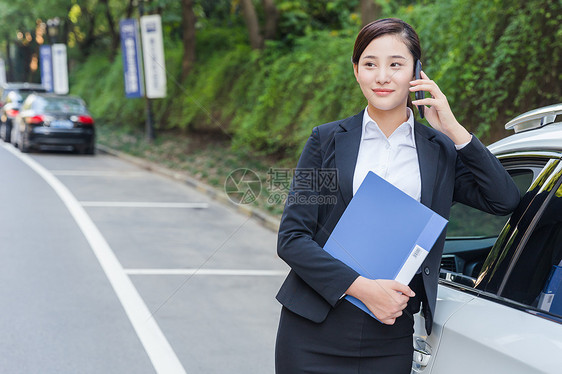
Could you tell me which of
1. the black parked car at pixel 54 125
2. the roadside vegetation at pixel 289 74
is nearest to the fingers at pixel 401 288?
the roadside vegetation at pixel 289 74

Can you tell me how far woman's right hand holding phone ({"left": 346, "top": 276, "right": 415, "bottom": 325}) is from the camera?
1747 mm

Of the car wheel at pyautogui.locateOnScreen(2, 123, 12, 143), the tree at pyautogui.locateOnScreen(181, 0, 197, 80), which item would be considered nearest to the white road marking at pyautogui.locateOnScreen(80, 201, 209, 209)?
the tree at pyautogui.locateOnScreen(181, 0, 197, 80)

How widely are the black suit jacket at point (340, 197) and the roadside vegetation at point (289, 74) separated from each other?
5811mm

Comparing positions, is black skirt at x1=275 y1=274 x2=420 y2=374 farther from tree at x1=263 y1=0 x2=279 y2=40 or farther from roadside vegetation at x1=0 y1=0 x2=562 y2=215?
tree at x1=263 y1=0 x2=279 y2=40

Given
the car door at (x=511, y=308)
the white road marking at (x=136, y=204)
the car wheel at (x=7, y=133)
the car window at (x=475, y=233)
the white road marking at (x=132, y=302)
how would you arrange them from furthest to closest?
1. the car wheel at (x=7, y=133)
2. the white road marking at (x=136, y=204)
3. the white road marking at (x=132, y=302)
4. the car window at (x=475, y=233)
5. the car door at (x=511, y=308)

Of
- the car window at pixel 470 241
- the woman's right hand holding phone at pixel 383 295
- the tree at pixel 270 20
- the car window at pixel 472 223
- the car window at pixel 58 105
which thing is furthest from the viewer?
the car window at pixel 58 105

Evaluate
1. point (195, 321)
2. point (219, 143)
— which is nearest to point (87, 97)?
point (219, 143)

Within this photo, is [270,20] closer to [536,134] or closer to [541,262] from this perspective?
[536,134]

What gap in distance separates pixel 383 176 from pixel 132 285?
462 centimetres

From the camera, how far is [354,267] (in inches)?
72.5

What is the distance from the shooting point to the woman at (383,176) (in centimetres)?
184

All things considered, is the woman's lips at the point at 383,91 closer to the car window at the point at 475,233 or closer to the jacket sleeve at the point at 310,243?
the jacket sleeve at the point at 310,243

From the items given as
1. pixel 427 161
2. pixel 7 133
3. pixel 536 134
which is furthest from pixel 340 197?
pixel 7 133

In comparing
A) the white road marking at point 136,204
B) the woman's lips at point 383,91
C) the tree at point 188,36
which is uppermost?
the tree at point 188,36
